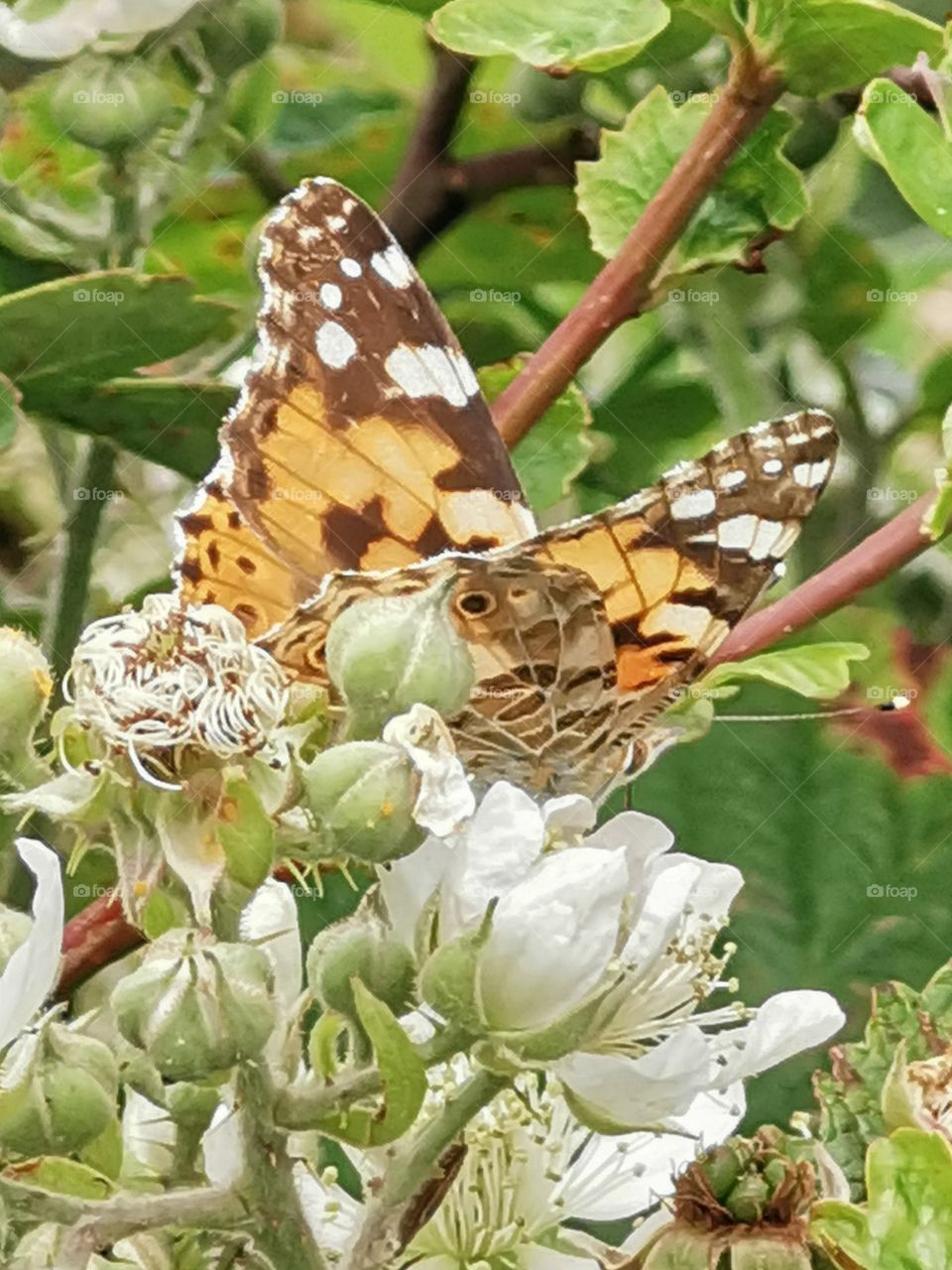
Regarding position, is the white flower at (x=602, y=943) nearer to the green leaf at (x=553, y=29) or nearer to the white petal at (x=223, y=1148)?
the white petal at (x=223, y=1148)

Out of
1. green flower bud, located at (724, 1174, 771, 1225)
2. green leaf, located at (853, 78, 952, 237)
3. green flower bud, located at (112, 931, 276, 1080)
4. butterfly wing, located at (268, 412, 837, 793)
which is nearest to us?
green flower bud, located at (112, 931, 276, 1080)

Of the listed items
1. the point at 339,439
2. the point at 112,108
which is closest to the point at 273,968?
the point at 339,439

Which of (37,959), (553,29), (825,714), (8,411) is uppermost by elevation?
(553,29)

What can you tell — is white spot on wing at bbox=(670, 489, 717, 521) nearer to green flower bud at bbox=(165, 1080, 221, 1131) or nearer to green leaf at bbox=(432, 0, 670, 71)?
green leaf at bbox=(432, 0, 670, 71)

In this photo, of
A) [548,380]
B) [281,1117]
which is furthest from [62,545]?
[281,1117]

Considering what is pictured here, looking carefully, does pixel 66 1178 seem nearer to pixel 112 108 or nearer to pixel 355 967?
pixel 355 967

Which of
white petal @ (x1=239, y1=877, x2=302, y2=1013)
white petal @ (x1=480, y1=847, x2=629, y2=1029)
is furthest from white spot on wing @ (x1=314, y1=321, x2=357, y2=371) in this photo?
white petal @ (x1=480, y1=847, x2=629, y2=1029)

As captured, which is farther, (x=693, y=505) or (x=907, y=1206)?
(x=693, y=505)
